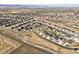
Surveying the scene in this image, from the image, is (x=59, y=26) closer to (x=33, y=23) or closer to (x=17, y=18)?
(x=33, y=23)

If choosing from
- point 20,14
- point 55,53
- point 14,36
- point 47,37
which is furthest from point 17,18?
point 55,53

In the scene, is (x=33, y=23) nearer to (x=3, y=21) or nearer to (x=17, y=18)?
(x=17, y=18)

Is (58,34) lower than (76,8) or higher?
lower

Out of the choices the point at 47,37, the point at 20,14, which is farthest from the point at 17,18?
the point at 47,37

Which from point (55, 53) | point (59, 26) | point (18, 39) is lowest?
point (55, 53)

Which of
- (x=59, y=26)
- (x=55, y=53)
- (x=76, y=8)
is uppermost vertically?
(x=76, y=8)

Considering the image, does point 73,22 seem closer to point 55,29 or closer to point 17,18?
point 55,29

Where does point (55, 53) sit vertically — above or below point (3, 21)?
below
